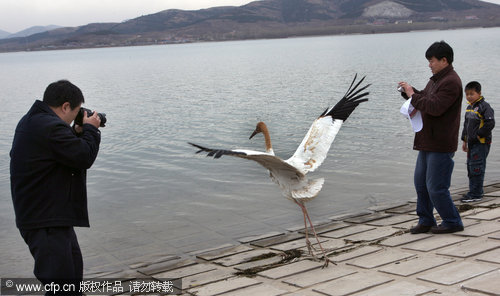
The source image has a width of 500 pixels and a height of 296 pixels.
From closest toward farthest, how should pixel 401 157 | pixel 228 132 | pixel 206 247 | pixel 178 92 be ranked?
pixel 206 247 → pixel 401 157 → pixel 228 132 → pixel 178 92

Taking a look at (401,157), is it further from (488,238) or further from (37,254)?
(37,254)

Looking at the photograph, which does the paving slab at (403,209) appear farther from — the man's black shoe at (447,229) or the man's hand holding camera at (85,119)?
the man's hand holding camera at (85,119)

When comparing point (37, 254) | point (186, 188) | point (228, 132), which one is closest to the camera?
point (37, 254)

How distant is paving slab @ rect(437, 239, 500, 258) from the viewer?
4973 mm

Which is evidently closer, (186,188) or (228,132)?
(186,188)

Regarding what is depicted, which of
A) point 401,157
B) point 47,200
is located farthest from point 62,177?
point 401,157

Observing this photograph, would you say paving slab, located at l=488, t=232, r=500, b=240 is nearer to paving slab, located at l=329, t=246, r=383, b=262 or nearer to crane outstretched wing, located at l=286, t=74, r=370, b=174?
paving slab, located at l=329, t=246, r=383, b=262

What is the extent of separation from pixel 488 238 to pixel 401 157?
7.82 meters

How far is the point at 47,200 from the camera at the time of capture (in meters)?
3.66

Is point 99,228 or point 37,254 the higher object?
point 37,254

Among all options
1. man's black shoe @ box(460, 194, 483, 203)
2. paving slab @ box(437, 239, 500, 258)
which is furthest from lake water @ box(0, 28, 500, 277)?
paving slab @ box(437, 239, 500, 258)

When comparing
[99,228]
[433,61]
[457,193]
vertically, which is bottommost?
[99,228]

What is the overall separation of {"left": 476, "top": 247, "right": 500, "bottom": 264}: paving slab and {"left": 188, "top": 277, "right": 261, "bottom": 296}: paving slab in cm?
210

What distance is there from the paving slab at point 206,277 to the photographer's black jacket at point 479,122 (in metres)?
4.32
